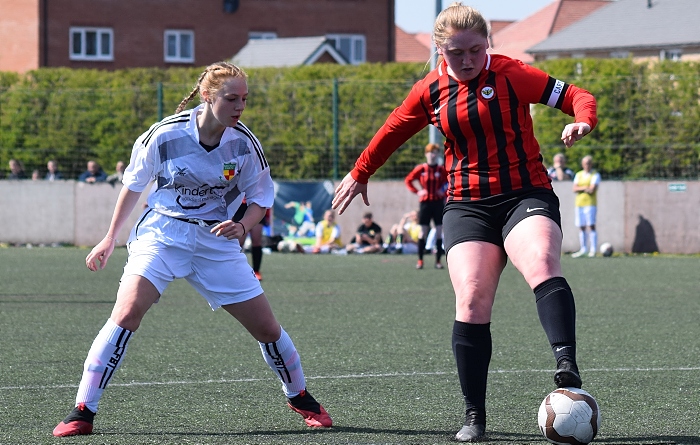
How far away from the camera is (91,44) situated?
4306 cm

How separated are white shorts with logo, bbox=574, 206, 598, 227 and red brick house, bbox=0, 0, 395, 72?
25.8 m

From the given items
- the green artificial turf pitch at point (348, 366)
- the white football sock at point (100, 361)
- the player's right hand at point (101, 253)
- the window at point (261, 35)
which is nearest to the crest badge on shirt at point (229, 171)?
the player's right hand at point (101, 253)

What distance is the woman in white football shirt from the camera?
533cm

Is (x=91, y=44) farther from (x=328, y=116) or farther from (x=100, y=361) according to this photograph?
(x=100, y=361)

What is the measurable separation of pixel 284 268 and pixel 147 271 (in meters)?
12.3

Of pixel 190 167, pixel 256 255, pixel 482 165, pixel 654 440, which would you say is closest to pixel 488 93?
pixel 482 165

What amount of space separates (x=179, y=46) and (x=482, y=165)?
4081cm

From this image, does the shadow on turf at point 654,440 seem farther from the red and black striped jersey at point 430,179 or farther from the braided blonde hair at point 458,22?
the red and black striped jersey at point 430,179

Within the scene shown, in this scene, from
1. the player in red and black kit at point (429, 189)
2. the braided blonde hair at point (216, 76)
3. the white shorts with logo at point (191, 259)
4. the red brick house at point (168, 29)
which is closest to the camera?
the braided blonde hair at point (216, 76)

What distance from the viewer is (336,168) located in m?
23.0

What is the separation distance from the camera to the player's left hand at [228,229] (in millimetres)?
5379

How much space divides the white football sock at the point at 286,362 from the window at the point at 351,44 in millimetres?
41465

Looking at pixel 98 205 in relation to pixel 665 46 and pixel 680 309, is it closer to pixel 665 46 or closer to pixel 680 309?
pixel 680 309

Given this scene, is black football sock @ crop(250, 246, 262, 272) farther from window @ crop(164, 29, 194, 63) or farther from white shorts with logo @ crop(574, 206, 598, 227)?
window @ crop(164, 29, 194, 63)
